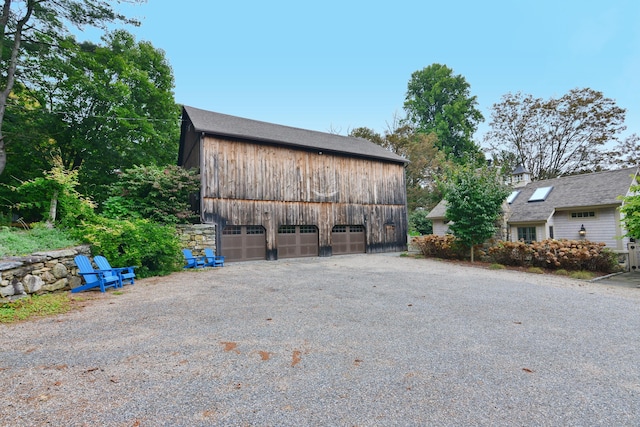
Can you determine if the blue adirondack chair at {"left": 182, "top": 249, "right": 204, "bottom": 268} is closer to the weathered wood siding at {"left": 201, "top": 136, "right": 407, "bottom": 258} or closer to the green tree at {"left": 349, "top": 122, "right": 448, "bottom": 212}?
the weathered wood siding at {"left": 201, "top": 136, "right": 407, "bottom": 258}

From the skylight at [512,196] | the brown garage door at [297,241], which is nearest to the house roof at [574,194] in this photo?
the skylight at [512,196]

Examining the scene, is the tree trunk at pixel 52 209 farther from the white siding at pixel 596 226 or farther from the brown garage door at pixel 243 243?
the white siding at pixel 596 226

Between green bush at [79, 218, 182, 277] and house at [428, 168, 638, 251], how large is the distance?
16675mm

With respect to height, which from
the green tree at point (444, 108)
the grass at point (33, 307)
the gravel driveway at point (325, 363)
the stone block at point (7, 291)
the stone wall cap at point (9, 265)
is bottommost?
the gravel driveway at point (325, 363)

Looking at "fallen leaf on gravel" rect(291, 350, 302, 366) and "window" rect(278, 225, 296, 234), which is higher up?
"window" rect(278, 225, 296, 234)

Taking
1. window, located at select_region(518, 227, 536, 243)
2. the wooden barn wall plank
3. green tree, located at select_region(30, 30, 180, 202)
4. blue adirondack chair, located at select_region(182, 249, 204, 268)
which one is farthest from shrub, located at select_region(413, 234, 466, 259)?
green tree, located at select_region(30, 30, 180, 202)

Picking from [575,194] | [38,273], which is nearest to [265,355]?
[38,273]

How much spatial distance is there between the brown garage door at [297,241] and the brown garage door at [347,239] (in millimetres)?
1234

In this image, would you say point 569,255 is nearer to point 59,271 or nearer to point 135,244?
point 135,244

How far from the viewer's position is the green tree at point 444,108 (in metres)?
36.8

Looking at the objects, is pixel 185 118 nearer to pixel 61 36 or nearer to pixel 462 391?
pixel 61 36

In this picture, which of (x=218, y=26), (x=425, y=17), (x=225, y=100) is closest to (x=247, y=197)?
(x=218, y=26)

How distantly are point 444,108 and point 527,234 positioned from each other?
26.4m

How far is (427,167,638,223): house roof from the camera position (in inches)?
555
